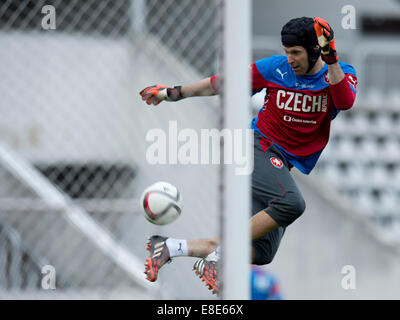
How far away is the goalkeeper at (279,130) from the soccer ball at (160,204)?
0.21 meters

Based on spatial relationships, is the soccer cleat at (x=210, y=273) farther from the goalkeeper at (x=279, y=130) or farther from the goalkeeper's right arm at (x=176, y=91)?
the goalkeeper's right arm at (x=176, y=91)

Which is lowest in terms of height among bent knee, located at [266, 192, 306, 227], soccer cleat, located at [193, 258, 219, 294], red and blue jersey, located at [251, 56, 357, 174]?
soccer cleat, located at [193, 258, 219, 294]

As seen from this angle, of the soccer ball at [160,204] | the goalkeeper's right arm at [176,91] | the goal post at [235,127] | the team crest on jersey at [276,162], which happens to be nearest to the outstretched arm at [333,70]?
the goal post at [235,127]

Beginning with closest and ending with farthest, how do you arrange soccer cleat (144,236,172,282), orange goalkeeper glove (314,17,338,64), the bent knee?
orange goalkeeper glove (314,17,338,64) < the bent knee < soccer cleat (144,236,172,282)

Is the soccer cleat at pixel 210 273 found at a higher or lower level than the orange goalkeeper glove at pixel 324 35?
lower

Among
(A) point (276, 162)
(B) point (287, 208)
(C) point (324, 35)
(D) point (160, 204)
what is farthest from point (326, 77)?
(D) point (160, 204)

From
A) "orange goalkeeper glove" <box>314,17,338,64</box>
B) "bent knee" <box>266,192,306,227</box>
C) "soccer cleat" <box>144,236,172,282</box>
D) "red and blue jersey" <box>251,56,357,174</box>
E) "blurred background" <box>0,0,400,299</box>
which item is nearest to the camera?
"orange goalkeeper glove" <box>314,17,338,64</box>

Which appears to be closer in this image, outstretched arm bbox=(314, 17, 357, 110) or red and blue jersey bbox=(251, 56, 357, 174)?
outstretched arm bbox=(314, 17, 357, 110)

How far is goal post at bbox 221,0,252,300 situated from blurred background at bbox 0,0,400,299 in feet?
10.2

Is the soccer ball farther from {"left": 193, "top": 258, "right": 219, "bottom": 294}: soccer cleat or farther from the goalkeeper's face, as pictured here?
the goalkeeper's face

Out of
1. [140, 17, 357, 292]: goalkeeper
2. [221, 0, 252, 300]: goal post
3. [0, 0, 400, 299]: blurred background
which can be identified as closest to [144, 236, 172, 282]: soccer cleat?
[140, 17, 357, 292]: goalkeeper

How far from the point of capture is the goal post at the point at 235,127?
224cm

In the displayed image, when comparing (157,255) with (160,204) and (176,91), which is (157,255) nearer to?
(160,204)

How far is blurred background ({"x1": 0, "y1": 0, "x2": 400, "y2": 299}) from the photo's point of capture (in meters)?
5.74
